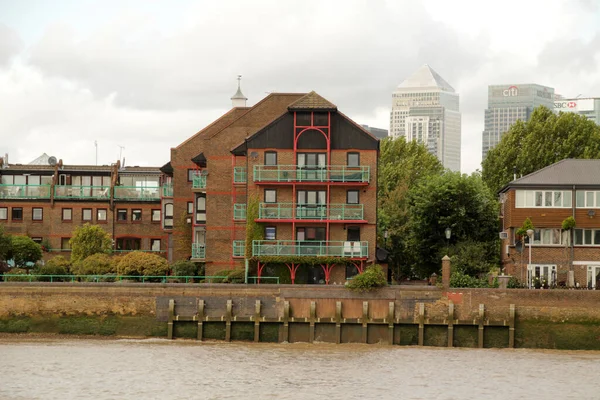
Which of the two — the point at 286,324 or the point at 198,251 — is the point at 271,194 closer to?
the point at 198,251

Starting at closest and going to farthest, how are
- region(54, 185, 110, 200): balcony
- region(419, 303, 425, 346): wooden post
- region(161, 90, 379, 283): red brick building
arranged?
region(419, 303, 425, 346): wooden post → region(161, 90, 379, 283): red brick building → region(54, 185, 110, 200): balcony

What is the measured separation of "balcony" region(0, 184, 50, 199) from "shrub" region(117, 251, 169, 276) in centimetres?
2369

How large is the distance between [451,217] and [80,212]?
99.7 feet

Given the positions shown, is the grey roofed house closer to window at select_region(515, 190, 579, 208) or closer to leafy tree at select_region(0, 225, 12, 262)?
window at select_region(515, 190, 579, 208)

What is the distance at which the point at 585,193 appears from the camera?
7600cm

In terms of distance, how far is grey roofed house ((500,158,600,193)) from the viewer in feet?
250

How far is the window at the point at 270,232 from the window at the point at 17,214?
94.8ft

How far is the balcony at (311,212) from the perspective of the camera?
75062 millimetres

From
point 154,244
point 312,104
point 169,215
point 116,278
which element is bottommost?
point 116,278

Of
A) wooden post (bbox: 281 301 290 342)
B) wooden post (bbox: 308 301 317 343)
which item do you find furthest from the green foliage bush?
wooden post (bbox: 281 301 290 342)

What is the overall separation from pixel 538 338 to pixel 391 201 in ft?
127

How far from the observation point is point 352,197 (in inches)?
2997

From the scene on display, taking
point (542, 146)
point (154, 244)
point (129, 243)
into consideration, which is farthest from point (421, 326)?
point (542, 146)

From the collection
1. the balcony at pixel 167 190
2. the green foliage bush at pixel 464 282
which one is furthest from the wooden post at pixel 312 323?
the balcony at pixel 167 190
